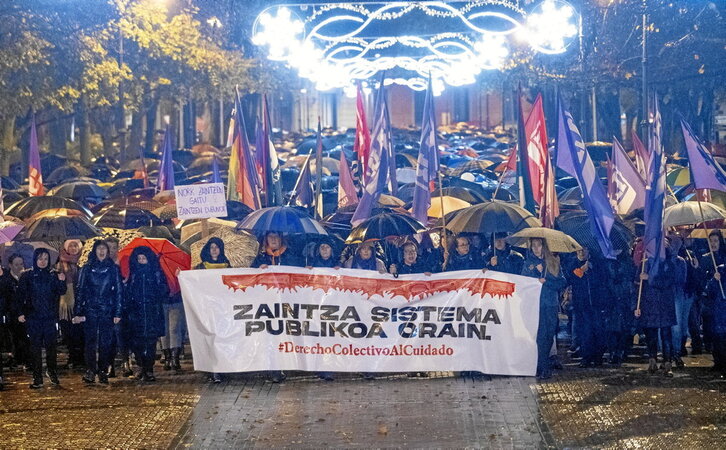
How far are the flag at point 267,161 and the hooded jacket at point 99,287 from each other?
5076 millimetres

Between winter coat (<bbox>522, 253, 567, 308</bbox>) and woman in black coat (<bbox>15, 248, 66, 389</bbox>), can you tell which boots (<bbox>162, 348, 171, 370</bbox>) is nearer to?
woman in black coat (<bbox>15, 248, 66, 389</bbox>)

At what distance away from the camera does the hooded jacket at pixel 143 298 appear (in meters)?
13.4

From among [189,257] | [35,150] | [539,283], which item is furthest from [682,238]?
[35,150]

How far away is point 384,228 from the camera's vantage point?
49.2ft

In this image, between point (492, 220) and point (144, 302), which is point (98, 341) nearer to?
point (144, 302)

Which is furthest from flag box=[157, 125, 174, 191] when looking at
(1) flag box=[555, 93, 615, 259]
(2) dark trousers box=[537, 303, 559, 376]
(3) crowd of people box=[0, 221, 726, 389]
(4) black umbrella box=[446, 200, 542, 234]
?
(2) dark trousers box=[537, 303, 559, 376]

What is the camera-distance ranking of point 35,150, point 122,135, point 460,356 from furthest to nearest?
point 122,135
point 35,150
point 460,356

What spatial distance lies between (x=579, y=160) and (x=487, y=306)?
200 centimetres

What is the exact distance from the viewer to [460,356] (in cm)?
1299

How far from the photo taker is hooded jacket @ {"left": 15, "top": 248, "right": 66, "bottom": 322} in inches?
520

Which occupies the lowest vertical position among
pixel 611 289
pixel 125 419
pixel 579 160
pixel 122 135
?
pixel 125 419

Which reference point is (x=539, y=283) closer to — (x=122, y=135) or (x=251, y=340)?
(x=251, y=340)

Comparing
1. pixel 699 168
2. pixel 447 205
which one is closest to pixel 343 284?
pixel 699 168

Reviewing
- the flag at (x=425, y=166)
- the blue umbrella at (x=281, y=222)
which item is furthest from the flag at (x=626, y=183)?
the blue umbrella at (x=281, y=222)
